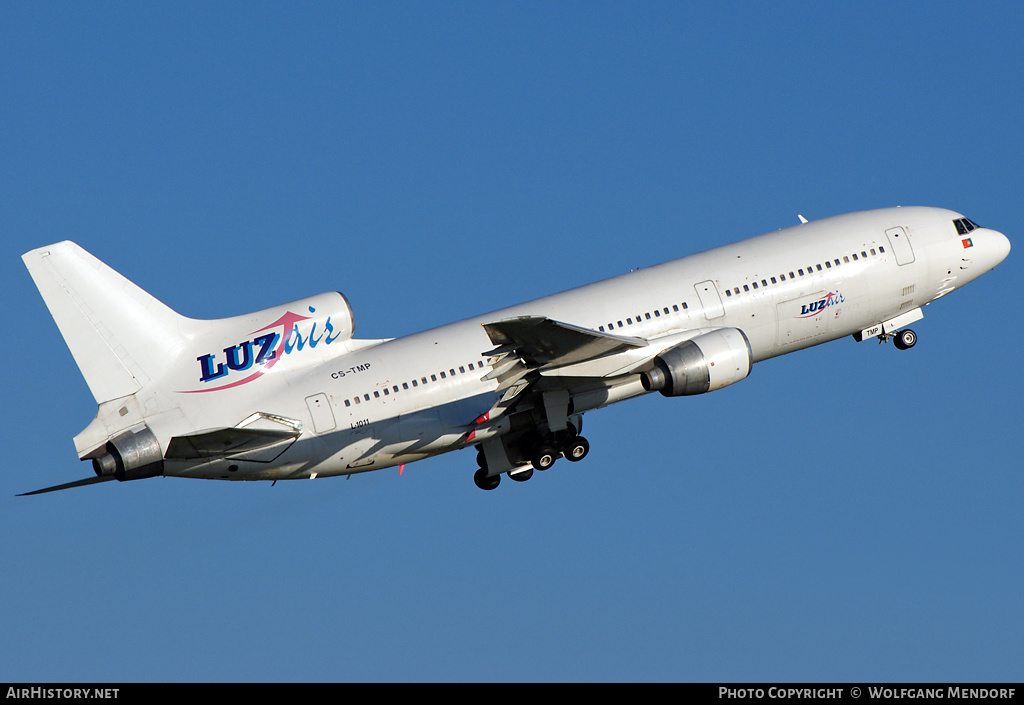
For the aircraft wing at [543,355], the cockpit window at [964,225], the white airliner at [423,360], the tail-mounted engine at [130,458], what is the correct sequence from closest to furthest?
1. the tail-mounted engine at [130,458]
2. the aircraft wing at [543,355]
3. the white airliner at [423,360]
4. the cockpit window at [964,225]

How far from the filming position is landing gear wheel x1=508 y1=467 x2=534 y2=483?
42.7 meters

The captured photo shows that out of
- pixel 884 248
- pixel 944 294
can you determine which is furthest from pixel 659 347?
pixel 944 294

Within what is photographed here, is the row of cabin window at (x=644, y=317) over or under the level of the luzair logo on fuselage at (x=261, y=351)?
under

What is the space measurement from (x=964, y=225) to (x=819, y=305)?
7482mm

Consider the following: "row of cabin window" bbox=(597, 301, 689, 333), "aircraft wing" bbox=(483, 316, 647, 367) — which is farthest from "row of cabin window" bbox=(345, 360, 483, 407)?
"row of cabin window" bbox=(597, 301, 689, 333)

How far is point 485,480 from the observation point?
43.0 meters

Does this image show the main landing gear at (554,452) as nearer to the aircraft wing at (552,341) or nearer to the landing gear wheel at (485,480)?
the landing gear wheel at (485,480)

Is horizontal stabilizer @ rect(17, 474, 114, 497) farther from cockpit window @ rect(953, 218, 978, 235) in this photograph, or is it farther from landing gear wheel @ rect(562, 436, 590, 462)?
cockpit window @ rect(953, 218, 978, 235)

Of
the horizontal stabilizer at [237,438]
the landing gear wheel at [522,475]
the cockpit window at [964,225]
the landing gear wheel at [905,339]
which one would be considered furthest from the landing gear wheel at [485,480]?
the cockpit window at [964,225]

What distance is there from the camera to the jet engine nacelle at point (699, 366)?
37.9 m

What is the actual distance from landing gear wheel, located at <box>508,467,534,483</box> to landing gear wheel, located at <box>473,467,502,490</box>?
53 centimetres

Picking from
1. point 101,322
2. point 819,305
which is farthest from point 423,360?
point 819,305

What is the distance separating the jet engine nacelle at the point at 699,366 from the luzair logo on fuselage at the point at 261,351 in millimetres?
10376
